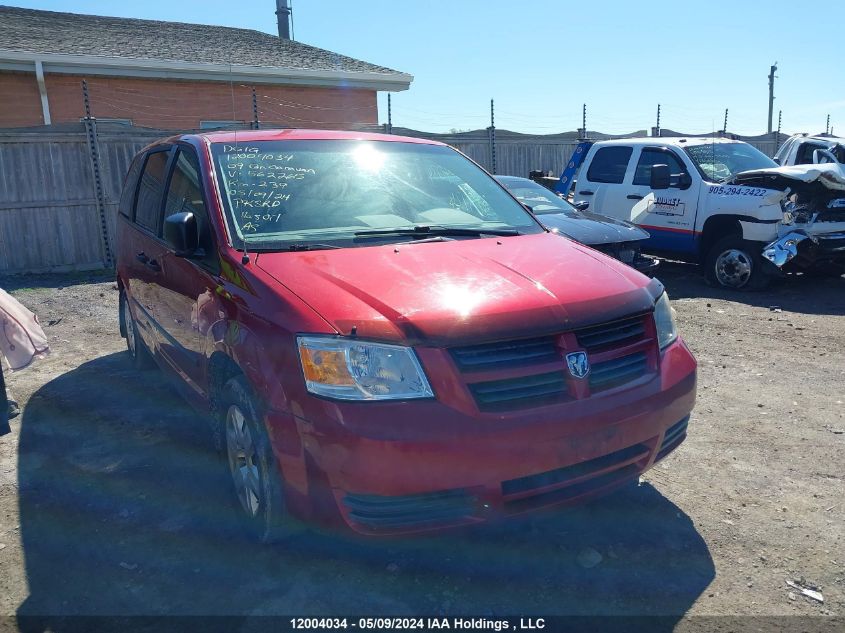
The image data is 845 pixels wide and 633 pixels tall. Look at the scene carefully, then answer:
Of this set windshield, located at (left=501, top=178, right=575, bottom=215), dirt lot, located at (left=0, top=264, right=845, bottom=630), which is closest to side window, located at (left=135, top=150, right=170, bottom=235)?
dirt lot, located at (left=0, top=264, right=845, bottom=630)

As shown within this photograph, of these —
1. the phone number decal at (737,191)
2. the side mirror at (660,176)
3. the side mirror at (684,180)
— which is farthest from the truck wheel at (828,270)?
the side mirror at (660,176)

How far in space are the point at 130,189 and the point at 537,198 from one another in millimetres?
5103

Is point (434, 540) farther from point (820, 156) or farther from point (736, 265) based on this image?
point (820, 156)

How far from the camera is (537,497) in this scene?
8.86ft

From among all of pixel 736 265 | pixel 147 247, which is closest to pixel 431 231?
pixel 147 247

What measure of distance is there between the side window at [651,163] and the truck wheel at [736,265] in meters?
1.25

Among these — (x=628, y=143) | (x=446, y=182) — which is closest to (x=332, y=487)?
(x=446, y=182)

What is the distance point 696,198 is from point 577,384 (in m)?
7.40

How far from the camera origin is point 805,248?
839 centimetres

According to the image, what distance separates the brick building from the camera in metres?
13.9

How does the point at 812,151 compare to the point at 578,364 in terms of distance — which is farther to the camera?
the point at 812,151

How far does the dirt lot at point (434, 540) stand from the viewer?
111 inches

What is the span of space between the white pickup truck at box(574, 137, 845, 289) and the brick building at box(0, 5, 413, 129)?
6061 mm

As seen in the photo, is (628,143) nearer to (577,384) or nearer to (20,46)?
(577,384)
